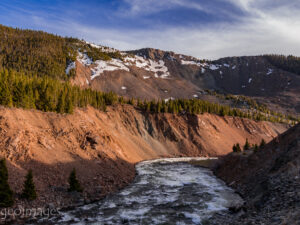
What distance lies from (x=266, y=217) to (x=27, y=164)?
82.7ft

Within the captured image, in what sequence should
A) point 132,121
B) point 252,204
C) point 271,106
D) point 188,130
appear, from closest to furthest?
point 252,204
point 132,121
point 188,130
point 271,106

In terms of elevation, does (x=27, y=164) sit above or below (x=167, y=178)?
above

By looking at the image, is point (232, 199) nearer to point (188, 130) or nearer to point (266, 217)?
point (266, 217)

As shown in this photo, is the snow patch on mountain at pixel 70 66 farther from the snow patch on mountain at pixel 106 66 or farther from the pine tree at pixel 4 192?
the pine tree at pixel 4 192

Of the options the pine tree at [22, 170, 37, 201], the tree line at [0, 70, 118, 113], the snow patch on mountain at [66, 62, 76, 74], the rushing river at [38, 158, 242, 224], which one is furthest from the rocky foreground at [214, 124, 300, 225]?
the snow patch on mountain at [66, 62, 76, 74]

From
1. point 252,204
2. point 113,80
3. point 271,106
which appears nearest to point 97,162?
point 252,204

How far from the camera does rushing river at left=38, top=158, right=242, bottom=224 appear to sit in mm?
18375

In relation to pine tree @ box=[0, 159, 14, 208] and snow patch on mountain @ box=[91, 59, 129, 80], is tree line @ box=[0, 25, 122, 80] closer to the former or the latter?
snow patch on mountain @ box=[91, 59, 129, 80]

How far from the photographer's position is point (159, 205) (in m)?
22.3

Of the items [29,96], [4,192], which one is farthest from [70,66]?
[4,192]

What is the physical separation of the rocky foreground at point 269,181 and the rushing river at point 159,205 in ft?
6.58

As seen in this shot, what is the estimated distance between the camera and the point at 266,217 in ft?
51.2

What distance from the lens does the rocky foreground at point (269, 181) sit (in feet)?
52.5

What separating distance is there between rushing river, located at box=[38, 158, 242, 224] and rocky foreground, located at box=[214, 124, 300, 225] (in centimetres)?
200
